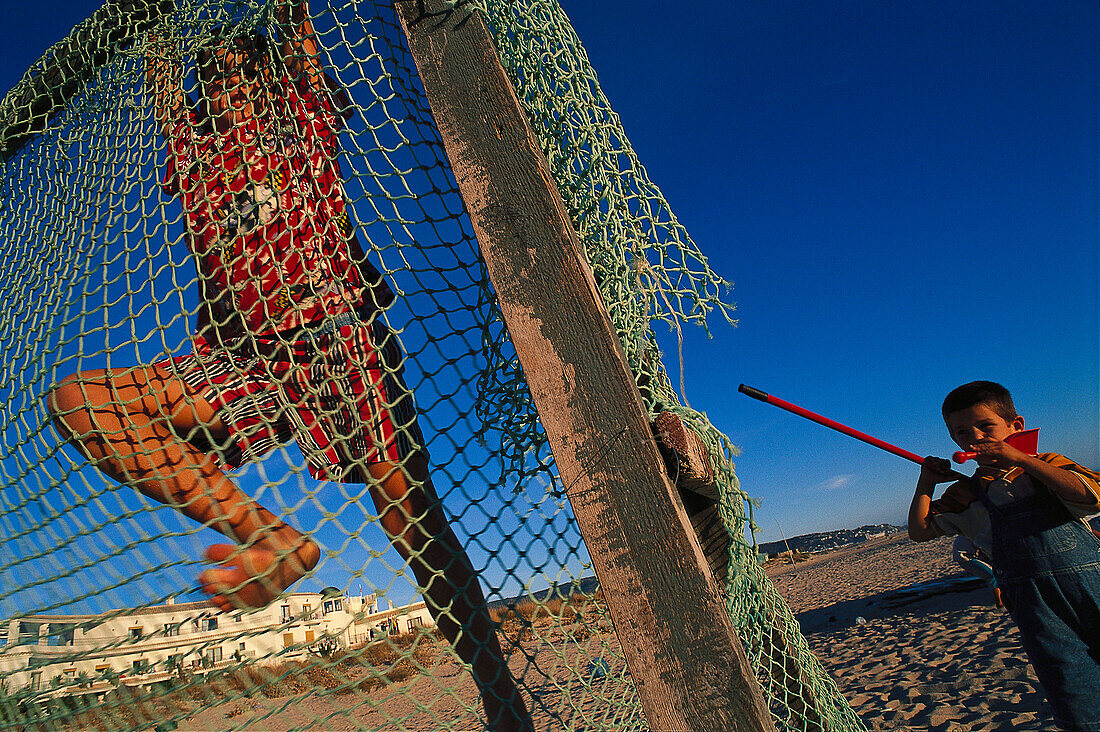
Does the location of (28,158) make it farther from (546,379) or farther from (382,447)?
(546,379)

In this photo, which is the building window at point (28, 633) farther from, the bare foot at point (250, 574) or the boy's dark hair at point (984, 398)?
the boy's dark hair at point (984, 398)

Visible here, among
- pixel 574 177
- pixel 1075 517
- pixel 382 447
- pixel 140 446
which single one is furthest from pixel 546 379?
pixel 1075 517

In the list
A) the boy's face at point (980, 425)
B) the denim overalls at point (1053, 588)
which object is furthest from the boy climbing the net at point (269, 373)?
the boy's face at point (980, 425)

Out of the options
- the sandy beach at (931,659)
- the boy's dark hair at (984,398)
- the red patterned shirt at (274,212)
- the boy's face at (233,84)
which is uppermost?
the boy's face at (233,84)

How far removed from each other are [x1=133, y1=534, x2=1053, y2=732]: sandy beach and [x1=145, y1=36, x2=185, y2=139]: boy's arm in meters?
1.63

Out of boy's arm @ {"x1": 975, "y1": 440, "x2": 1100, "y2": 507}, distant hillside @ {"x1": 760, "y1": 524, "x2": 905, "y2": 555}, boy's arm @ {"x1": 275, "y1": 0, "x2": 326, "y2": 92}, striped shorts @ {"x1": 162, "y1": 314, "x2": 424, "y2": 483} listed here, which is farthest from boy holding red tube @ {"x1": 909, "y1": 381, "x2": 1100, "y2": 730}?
distant hillside @ {"x1": 760, "y1": 524, "x2": 905, "y2": 555}

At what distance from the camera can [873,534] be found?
48250mm

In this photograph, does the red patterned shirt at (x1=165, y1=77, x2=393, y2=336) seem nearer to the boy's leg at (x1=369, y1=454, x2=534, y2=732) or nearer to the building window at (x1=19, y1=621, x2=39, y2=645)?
the boy's leg at (x1=369, y1=454, x2=534, y2=732)

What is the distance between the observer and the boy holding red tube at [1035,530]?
6.57ft

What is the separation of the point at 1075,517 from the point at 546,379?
233 centimetres

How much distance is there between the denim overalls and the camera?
1980 mm

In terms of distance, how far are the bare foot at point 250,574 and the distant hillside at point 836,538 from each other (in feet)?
160

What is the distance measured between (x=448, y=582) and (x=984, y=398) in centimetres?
245

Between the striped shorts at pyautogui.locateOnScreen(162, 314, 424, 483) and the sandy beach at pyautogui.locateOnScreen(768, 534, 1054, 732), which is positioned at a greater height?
the striped shorts at pyautogui.locateOnScreen(162, 314, 424, 483)
